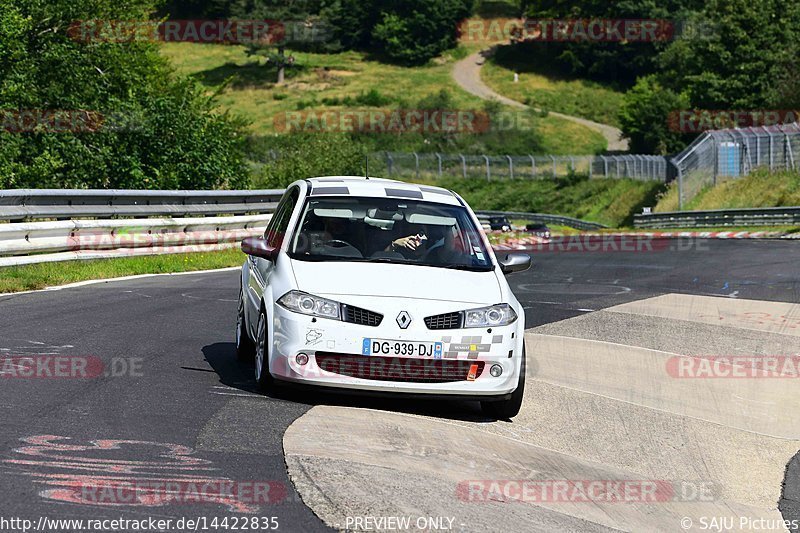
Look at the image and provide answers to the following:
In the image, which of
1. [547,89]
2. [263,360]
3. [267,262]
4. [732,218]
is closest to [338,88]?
[547,89]

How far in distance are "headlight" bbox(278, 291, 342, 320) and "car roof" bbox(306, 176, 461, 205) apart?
59.4 inches

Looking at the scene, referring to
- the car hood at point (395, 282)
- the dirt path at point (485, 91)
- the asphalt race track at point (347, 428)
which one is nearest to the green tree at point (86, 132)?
the asphalt race track at point (347, 428)

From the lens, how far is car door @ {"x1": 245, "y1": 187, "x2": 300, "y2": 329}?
9.40m

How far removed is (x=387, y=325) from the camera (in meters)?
8.18

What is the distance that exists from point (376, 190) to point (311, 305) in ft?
6.15

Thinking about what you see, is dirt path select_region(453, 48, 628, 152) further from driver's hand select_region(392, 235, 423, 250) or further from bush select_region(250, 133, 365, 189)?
driver's hand select_region(392, 235, 423, 250)

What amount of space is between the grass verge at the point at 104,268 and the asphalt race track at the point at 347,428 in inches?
31.8

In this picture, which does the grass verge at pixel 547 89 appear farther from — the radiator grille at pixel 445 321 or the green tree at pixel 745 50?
the radiator grille at pixel 445 321

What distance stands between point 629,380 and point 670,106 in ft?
254

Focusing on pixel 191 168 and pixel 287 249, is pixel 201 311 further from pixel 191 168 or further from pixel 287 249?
pixel 191 168

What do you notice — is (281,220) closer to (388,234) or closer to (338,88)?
(388,234)

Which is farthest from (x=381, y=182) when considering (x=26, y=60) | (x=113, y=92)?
(x=113, y=92)

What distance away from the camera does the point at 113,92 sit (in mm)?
32875

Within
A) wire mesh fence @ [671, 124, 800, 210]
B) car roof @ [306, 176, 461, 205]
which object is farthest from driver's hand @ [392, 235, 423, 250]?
wire mesh fence @ [671, 124, 800, 210]
